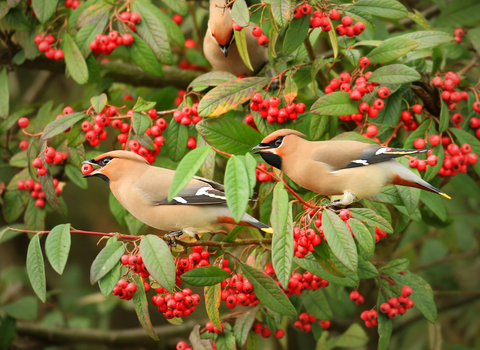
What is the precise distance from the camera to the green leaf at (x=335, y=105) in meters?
1.90

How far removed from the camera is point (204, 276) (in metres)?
1.80

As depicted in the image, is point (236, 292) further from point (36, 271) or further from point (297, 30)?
point (297, 30)

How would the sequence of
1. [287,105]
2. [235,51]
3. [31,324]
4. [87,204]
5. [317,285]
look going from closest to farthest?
[287,105] < [317,285] < [235,51] < [31,324] < [87,204]

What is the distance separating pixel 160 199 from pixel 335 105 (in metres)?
0.75

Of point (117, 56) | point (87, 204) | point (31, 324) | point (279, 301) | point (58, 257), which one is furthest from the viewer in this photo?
point (87, 204)

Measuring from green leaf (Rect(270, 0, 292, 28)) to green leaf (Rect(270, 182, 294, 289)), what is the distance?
63 centimetres

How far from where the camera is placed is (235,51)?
2.75m

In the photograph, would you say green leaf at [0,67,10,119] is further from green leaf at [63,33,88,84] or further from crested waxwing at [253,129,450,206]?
crested waxwing at [253,129,450,206]

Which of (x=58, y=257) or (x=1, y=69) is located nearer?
(x=58, y=257)

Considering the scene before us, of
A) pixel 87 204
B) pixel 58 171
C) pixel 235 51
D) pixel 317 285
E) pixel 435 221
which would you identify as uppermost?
pixel 235 51

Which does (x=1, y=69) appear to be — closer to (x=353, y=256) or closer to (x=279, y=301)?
(x=279, y=301)

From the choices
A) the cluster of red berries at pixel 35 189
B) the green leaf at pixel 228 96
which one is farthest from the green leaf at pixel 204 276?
the cluster of red berries at pixel 35 189

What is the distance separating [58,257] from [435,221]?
7.20ft

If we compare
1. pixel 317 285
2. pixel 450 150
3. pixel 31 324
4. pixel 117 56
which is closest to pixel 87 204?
pixel 31 324
